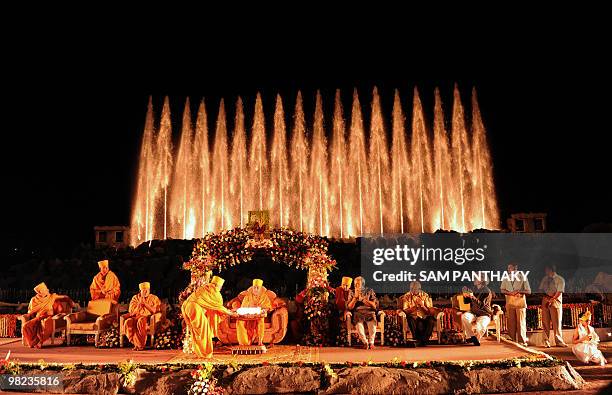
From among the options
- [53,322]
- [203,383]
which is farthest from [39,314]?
[203,383]

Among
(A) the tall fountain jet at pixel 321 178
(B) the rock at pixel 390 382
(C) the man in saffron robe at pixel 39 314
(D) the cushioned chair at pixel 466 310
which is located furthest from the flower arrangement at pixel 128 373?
(A) the tall fountain jet at pixel 321 178

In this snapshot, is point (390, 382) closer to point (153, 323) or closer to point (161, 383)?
point (161, 383)

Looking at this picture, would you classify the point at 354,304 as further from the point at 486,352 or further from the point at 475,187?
the point at 475,187

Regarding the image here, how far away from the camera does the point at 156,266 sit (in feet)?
81.8

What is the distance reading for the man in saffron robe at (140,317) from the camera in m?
11.5

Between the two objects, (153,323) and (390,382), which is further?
(153,323)

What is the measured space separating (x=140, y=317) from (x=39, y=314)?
8.85 feet

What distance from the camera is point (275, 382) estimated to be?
27.7ft

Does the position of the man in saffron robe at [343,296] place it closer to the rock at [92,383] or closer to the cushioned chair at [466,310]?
the cushioned chair at [466,310]

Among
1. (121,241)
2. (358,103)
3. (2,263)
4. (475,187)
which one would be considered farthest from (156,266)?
(475,187)

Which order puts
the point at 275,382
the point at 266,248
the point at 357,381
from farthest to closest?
the point at 266,248 → the point at 275,382 → the point at 357,381

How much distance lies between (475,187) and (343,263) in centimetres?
1182

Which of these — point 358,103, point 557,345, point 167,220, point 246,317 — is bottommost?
point 557,345

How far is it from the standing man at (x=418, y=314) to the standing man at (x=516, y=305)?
168 cm
